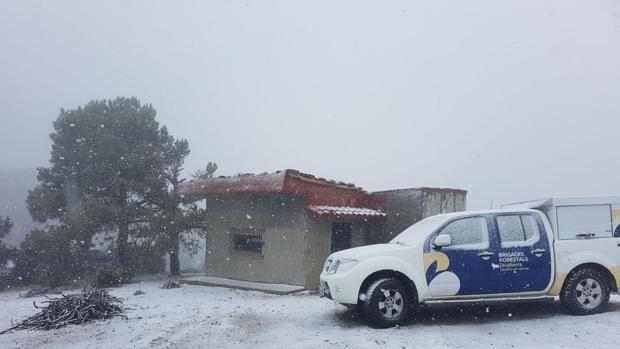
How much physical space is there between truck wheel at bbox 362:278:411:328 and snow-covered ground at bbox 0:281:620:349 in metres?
0.15

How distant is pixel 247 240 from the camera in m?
13.1

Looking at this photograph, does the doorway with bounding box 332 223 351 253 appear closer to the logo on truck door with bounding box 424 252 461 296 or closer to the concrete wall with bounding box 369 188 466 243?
the concrete wall with bounding box 369 188 466 243

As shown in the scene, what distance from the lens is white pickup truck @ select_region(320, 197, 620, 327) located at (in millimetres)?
6465

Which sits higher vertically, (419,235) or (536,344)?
(419,235)

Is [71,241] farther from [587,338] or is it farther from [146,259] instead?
[587,338]

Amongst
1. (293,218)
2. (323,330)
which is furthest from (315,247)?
(323,330)

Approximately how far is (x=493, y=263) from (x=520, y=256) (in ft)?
1.52

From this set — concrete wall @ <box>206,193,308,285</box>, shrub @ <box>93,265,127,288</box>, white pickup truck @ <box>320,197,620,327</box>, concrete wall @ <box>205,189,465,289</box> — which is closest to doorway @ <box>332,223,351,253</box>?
concrete wall @ <box>205,189,465,289</box>

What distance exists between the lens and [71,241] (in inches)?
840

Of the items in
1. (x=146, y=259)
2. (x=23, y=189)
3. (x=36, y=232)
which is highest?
(x=23, y=189)

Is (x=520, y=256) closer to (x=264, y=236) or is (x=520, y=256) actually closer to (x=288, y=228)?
(x=288, y=228)

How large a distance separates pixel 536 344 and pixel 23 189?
86.7 meters

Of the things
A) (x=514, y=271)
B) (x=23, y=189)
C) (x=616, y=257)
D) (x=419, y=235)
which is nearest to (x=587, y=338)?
(x=514, y=271)

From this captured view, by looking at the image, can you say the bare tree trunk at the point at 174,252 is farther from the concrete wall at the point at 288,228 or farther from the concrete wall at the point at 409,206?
the concrete wall at the point at 409,206
